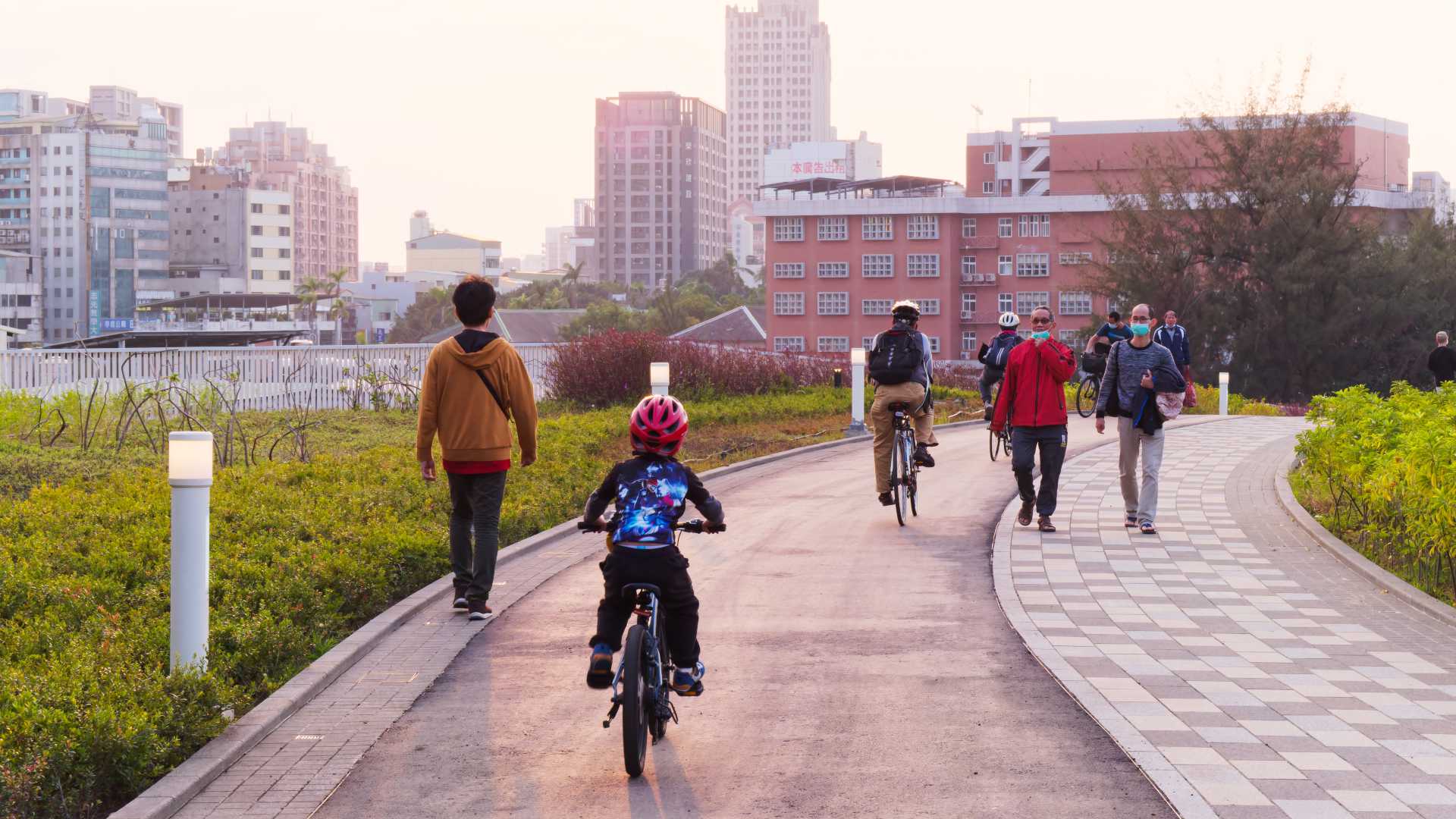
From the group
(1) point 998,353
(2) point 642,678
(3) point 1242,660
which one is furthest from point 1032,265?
(2) point 642,678

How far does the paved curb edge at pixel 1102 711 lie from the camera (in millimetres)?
5602

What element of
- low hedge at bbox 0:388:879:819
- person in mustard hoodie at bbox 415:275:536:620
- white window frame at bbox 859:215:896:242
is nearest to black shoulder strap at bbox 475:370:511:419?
person in mustard hoodie at bbox 415:275:536:620

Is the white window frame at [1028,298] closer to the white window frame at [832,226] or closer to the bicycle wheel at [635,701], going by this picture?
the white window frame at [832,226]

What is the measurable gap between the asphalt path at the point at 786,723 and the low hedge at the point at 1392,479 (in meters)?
2.79

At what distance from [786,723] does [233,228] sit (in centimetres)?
17920

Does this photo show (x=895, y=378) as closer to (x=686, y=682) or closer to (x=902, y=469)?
(x=902, y=469)

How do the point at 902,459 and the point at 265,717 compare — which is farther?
the point at 902,459

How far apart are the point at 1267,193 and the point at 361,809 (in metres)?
58.7

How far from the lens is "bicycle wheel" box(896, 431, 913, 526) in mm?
13578

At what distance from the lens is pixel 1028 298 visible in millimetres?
97750

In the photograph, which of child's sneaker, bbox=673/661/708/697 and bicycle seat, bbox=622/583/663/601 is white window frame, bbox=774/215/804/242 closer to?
child's sneaker, bbox=673/661/708/697

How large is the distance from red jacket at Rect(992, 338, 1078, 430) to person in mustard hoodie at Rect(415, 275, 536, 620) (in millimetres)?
5282

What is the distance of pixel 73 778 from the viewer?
222 inches

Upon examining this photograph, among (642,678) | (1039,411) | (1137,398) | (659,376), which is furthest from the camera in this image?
(659,376)
